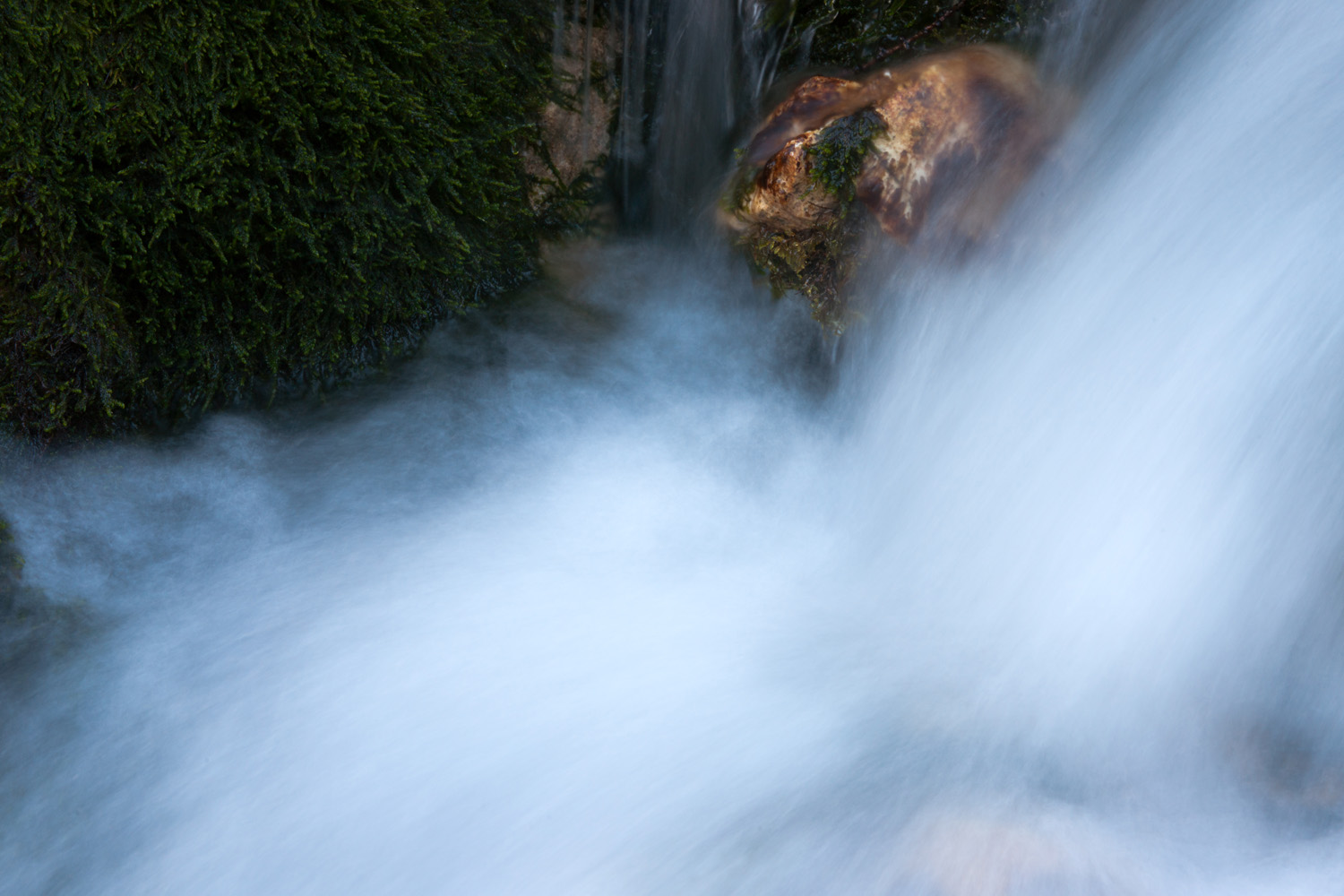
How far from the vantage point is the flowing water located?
2295mm

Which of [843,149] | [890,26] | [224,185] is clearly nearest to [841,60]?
[890,26]

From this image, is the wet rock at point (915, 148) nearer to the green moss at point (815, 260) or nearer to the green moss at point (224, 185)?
the green moss at point (815, 260)

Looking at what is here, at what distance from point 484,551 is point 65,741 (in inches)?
51.5

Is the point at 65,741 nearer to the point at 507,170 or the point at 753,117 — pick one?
the point at 507,170

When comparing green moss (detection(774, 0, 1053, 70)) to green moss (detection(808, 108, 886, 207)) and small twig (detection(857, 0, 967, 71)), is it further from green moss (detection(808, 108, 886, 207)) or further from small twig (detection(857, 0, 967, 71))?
green moss (detection(808, 108, 886, 207))

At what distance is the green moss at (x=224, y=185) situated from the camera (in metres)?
2.49

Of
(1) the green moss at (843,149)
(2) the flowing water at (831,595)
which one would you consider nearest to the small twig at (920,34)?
(1) the green moss at (843,149)

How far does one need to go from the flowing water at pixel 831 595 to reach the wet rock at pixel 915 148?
0.14 m

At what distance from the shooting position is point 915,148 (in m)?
3.00

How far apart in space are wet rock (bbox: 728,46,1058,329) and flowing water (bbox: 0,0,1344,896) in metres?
0.14

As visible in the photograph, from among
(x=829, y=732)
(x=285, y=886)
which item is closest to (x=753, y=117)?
(x=829, y=732)

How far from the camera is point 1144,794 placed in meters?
2.41

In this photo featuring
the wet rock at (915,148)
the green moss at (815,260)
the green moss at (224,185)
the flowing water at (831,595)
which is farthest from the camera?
the green moss at (815,260)

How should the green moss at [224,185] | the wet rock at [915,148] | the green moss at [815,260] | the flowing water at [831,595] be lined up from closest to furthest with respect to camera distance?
the flowing water at [831,595] → the green moss at [224,185] → the wet rock at [915,148] → the green moss at [815,260]
